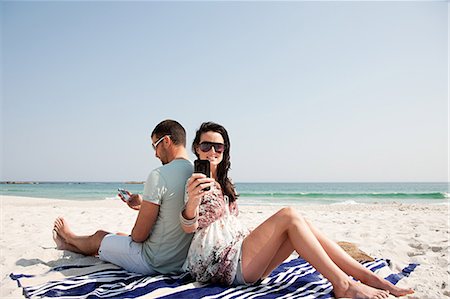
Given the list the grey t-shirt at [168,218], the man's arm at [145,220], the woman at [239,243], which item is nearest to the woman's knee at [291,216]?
the woman at [239,243]

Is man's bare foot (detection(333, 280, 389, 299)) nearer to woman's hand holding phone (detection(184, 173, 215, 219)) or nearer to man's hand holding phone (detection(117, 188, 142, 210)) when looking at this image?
woman's hand holding phone (detection(184, 173, 215, 219))

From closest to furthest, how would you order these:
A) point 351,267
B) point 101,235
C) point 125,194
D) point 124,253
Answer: point 351,267
point 124,253
point 125,194
point 101,235

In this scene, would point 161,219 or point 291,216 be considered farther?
point 161,219

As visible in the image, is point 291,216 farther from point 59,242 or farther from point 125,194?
point 59,242

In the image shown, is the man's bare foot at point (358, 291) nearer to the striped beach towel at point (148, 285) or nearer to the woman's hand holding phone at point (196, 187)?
the striped beach towel at point (148, 285)

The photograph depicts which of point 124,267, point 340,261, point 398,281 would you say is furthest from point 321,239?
point 124,267

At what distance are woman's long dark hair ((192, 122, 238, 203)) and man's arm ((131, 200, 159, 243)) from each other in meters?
0.69

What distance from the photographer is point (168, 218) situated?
3.63m

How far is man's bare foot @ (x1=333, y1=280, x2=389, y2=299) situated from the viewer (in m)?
3.11

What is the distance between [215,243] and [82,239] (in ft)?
7.77

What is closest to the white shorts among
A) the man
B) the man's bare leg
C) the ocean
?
the man

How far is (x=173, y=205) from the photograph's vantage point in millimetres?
3607

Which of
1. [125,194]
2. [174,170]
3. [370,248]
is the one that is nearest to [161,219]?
[174,170]

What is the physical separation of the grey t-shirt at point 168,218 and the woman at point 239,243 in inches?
10.4
